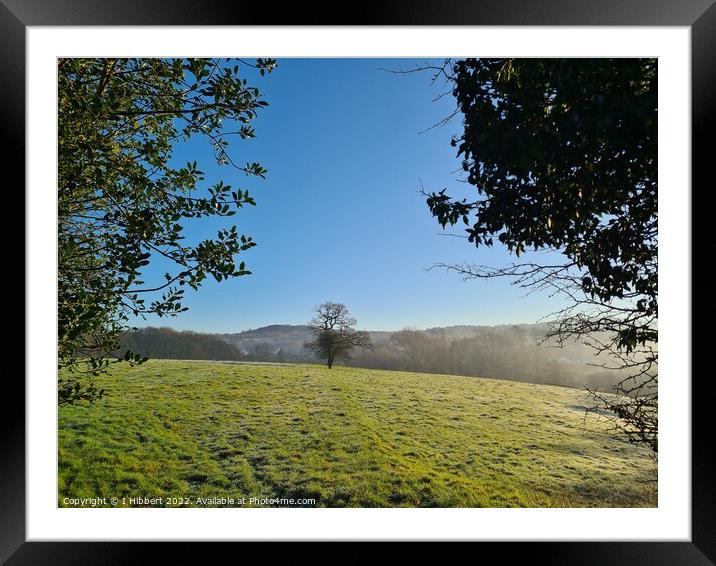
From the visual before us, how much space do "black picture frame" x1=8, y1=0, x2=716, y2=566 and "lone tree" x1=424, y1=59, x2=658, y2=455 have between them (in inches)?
8.2

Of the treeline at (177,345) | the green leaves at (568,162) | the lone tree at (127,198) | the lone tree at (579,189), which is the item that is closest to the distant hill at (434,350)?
the treeline at (177,345)

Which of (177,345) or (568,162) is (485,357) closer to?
(568,162)

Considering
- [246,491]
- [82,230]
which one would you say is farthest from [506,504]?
[82,230]

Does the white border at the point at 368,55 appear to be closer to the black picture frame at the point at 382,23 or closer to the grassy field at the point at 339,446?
the black picture frame at the point at 382,23

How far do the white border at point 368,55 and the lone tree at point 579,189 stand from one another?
0.34ft

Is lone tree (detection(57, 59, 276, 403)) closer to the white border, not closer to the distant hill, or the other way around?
the white border

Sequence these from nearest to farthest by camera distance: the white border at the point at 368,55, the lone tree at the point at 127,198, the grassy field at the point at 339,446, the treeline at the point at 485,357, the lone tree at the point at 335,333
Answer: the white border at the point at 368,55 < the lone tree at the point at 127,198 < the grassy field at the point at 339,446 < the treeline at the point at 485,357 < the lone tree at the point at 335,333

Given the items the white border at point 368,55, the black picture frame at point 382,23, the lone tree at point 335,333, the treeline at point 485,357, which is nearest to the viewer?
the black picture frame at point 382,23

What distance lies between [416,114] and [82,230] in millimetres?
2074

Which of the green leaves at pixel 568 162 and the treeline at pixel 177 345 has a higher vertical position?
the green leaves at pixel 568 162

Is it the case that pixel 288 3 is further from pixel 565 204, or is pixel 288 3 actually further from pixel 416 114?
pixel 565 204

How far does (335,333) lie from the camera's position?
7.16ft

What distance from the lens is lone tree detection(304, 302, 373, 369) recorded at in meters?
2.14

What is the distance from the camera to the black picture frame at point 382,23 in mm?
1240
